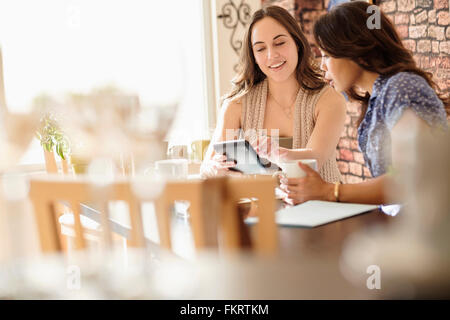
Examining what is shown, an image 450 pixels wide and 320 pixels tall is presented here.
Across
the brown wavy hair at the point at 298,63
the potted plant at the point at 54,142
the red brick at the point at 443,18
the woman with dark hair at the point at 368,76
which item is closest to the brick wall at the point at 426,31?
the red brick at the point at 443,18

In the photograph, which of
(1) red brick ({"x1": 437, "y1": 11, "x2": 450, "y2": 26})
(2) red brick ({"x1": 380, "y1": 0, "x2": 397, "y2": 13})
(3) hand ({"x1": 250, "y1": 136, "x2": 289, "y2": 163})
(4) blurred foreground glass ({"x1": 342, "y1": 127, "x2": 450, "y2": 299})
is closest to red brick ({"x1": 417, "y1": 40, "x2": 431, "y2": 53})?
(1) red brick ({"x1": 437, "y1": 11, "x2": 450, "y2": 26})

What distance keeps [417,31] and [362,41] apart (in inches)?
60.9

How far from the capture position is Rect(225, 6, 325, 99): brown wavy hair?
1.77 meters

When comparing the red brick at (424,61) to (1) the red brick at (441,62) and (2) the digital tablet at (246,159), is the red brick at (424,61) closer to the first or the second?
(1) the red brick at (441,62)

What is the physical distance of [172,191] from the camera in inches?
18.6

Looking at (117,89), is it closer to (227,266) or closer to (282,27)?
(227,266)

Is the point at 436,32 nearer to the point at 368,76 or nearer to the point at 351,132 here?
the point at 351,132

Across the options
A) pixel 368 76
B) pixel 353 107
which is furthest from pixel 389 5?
pixel 368 76

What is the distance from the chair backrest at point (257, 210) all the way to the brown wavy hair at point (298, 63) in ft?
4.51

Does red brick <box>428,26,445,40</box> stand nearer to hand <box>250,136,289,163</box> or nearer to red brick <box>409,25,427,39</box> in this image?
red brick <box>409,25,427,39</box>

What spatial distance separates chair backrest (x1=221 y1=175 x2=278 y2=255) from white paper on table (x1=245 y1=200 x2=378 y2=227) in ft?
0.97

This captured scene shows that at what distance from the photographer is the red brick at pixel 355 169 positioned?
2881 millimetres
